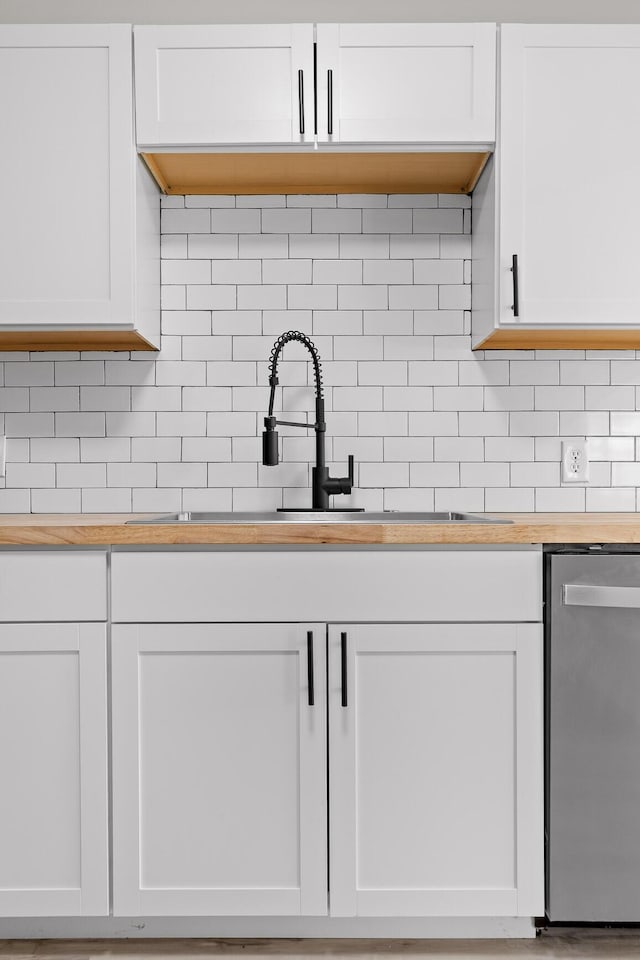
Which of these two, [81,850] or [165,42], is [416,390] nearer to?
[165,42]

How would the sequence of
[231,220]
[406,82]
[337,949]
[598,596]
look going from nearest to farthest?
[598,596] → [337,949] → [406,82] → [231,220]

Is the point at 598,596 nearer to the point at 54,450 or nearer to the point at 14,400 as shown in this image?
the point at 54,450

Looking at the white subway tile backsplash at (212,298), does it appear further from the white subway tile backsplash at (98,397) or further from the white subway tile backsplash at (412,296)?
the white subway tile backsplash at (412,296)

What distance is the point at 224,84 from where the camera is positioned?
1.73m

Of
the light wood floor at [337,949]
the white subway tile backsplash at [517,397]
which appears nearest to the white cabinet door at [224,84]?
the white subway tile backsplash at [517,397]

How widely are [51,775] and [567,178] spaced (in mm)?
1880

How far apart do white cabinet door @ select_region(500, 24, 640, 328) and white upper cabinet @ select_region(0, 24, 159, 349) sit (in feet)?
3.21

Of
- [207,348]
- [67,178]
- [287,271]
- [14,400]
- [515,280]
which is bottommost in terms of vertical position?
[14,400]

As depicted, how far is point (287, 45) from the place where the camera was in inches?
67.9

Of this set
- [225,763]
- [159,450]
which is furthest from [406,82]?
[225,763]

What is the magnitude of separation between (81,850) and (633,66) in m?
2.29

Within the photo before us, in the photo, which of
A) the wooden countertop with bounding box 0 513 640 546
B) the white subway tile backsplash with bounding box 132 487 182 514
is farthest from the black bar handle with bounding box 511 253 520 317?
the white subway tile backsplash with bounding box 132 487 182 514

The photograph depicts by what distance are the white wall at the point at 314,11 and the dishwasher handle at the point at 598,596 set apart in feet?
5.51

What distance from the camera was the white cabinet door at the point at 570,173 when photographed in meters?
1.74
